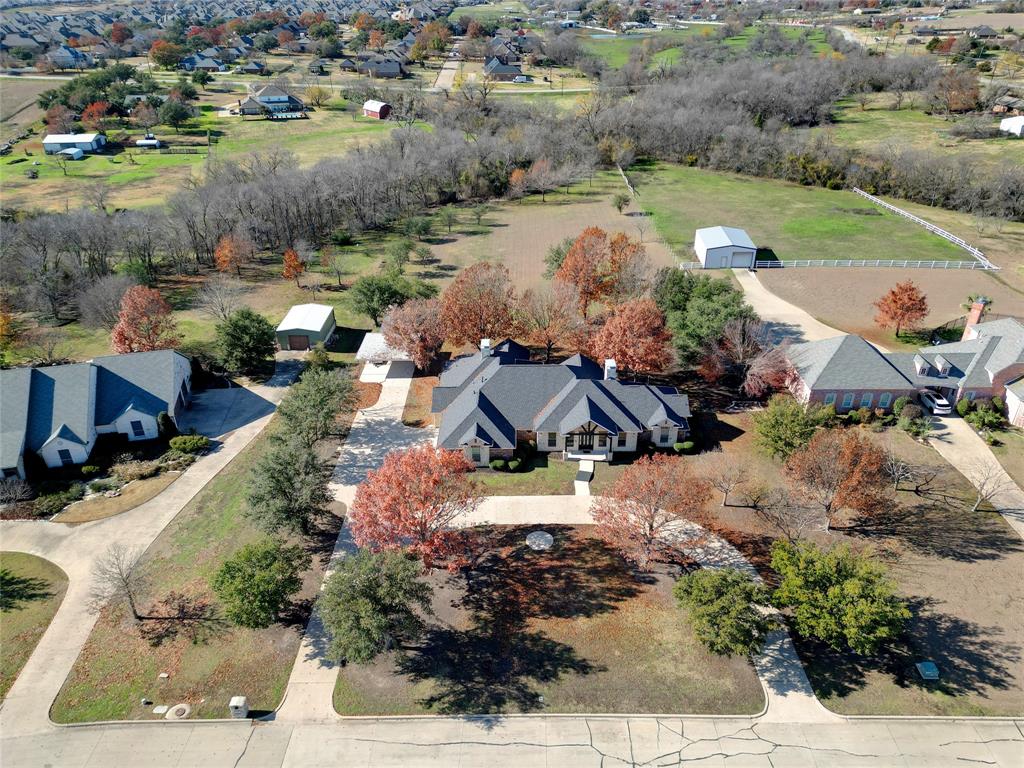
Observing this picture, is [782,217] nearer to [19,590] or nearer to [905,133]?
[905,133]

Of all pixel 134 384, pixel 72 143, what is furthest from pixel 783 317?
pixel 72 143

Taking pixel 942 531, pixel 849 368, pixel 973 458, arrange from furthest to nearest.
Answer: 1. pixel 849 368
2. pixel 973 458
3. pixel 942 531

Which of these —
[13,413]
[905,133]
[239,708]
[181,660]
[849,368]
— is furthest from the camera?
[905,133]

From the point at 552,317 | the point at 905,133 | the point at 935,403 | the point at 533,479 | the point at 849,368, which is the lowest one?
the point at 533,479

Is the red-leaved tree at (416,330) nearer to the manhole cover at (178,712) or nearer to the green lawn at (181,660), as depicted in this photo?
the green lawn at (181,660)

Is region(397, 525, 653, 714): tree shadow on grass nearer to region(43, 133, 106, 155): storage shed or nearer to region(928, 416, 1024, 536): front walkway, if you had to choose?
region(928, 416, 1024, 536): front walkway

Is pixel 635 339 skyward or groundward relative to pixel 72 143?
groundward

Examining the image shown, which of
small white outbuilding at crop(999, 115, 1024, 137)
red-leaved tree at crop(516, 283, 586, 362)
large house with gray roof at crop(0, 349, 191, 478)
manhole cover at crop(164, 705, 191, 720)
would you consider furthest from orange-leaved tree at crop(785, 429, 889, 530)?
small white outbuilding at crop(999, 115, 1024, 137)

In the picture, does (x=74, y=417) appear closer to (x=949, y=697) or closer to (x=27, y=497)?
(x=27, y=497)
